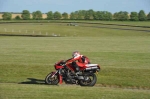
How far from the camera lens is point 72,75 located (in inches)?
597

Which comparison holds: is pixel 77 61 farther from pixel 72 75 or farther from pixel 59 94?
pixel 59 94

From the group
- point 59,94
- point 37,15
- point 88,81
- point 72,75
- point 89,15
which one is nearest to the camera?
point 59,94

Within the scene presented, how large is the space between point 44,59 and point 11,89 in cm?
1121

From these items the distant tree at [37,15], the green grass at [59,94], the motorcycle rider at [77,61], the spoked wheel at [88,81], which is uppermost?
the motorcycle rider at [77,61]

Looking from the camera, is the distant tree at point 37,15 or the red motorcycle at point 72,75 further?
the distant tree at point 37,15

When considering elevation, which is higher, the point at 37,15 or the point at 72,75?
the point at 72,75

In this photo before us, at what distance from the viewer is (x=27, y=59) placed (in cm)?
2386

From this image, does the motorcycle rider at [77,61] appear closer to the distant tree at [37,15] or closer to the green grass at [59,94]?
the green grass at [59,94]

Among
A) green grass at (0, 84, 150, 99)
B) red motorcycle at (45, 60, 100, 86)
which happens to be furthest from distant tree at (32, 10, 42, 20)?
green grass at (0, 84, 150, 99)

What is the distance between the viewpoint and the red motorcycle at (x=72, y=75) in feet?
49.0

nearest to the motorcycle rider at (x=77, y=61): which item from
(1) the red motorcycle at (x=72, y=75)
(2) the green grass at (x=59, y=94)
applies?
(1) the red motorcycle at (x=72, y=75)

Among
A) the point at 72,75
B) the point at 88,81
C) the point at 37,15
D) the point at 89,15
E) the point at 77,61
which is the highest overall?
the point at 77,61

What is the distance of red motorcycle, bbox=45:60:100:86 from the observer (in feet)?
49.0

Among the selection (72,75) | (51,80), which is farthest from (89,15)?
(51,80)
